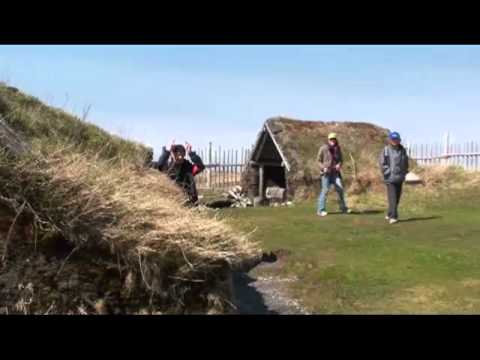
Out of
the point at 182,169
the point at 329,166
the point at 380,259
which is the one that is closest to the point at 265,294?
the point at 380,259

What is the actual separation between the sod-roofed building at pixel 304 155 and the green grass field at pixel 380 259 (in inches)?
189

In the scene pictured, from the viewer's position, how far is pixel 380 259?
7934mm

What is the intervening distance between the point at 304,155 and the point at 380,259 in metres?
10.7

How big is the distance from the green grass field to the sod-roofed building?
4.79m

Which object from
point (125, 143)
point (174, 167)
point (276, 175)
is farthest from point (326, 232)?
point (276, 175)

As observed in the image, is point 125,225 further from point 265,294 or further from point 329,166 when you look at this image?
point 329,166

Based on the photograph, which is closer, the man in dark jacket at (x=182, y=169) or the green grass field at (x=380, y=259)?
the green grass field at (x=380, y=259)

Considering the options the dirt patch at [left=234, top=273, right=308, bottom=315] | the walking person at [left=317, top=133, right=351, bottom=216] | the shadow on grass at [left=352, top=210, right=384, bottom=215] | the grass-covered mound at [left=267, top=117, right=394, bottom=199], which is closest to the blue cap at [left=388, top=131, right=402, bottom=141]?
the walking person at [left=317, top=133, right=351, bottom=216]

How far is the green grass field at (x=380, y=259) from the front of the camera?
6.14 m

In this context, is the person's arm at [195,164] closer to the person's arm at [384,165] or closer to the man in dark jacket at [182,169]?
the man in dark jacket at [182,169]

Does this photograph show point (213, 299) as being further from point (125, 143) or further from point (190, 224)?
point (125, 143)

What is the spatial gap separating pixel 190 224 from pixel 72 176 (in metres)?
0.92

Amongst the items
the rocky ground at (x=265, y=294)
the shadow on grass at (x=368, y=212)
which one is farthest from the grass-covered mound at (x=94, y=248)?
the shadow on grass at (x=368, y=212)

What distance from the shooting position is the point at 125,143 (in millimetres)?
9602
